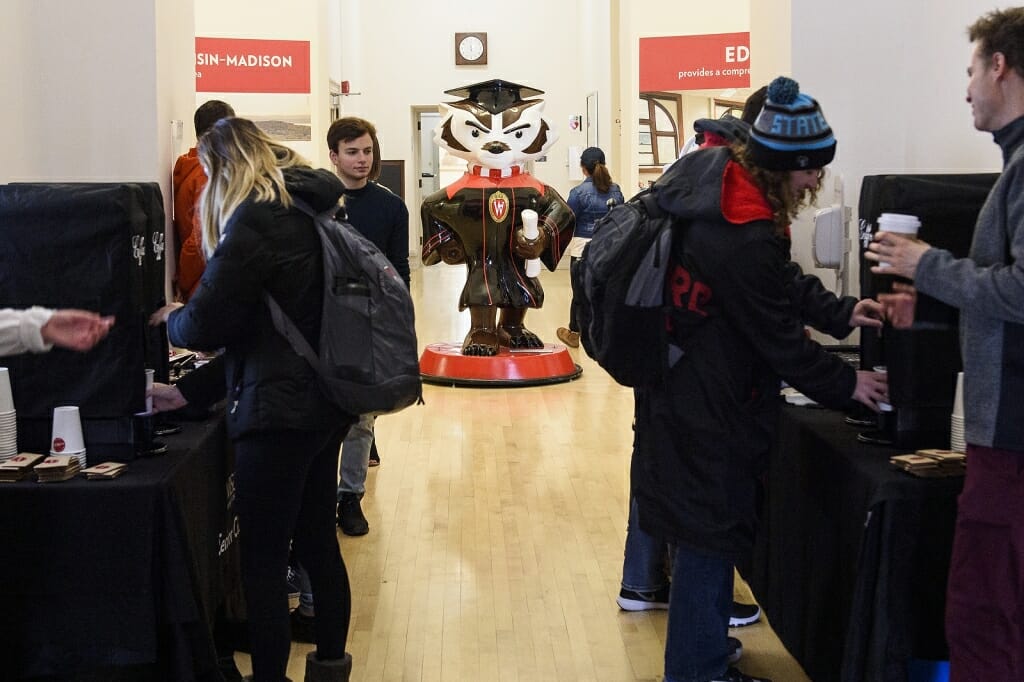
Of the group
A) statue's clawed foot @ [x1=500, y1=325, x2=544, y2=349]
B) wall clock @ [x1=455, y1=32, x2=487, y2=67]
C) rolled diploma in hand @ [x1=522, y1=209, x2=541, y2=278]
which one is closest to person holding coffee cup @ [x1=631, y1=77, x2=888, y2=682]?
rolled diploma in hand @ [x1=522, y1=209, x2=541, y2=278]

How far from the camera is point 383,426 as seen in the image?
627 centimetres

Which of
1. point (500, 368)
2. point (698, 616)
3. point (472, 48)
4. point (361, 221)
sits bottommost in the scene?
point (698, 616)

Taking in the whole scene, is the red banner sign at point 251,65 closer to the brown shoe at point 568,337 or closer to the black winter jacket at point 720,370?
the brown shoe at point 568,337

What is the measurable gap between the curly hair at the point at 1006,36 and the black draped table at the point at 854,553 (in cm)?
85

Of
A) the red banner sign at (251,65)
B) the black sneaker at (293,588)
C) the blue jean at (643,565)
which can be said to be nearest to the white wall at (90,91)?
the black sneaker at (293,588)

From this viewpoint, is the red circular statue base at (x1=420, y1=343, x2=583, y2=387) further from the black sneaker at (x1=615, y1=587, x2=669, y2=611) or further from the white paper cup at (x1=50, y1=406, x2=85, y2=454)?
the white paper cup at (x1=50, y1=406, x2=85, y2=454)

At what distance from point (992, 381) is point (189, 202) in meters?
2.94

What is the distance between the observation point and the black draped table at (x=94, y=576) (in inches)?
101

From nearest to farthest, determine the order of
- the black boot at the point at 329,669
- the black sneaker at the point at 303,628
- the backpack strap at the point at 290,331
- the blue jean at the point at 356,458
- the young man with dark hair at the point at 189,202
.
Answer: the backpack strap at the point at 290,331, the black boot at the point at 329,669, the black sneaker at the point at 303,628, the young man with dark hair at the point at 189,202, the blue jean at the point at 356,458

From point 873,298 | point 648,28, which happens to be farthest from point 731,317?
point 648,28

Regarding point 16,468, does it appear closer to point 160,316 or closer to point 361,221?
point 160,316

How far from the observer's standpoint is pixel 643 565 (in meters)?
3.59

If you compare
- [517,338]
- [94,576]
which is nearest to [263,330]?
[94,576]

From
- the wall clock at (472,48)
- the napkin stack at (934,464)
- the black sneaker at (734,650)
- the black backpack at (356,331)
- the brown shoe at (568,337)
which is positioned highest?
the wall clock at (472,48)
